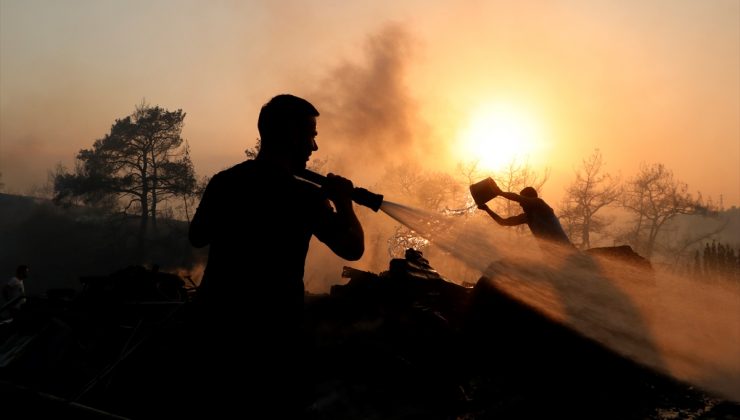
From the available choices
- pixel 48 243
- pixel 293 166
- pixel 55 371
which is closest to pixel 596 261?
pixel 293 166

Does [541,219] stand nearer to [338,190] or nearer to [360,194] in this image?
[360,194]

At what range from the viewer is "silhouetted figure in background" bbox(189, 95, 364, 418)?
64.6 inches

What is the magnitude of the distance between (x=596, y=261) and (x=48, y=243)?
1838 inches

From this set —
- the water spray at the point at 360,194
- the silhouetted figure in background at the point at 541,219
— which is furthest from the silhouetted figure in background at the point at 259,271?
the silhouetted figure in background at the point at 541,219

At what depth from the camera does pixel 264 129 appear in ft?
6.30

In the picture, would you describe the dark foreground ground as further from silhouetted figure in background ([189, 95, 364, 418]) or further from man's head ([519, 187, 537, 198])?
man's head ([519, 187, 537, 198])

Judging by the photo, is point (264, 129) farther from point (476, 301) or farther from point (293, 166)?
point (476, 301)

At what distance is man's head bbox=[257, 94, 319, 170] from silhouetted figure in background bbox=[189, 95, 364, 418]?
9cm

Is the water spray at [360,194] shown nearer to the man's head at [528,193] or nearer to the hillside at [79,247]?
the man's head at [528,193]

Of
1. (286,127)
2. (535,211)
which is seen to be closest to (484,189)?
(535,211)

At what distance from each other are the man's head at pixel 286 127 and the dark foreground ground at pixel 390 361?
1764 millimetres

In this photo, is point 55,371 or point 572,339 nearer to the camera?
point 572,339

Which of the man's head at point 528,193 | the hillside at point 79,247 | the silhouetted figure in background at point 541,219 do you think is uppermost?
the man's head at point 528,193

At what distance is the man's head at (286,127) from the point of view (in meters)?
1.90
